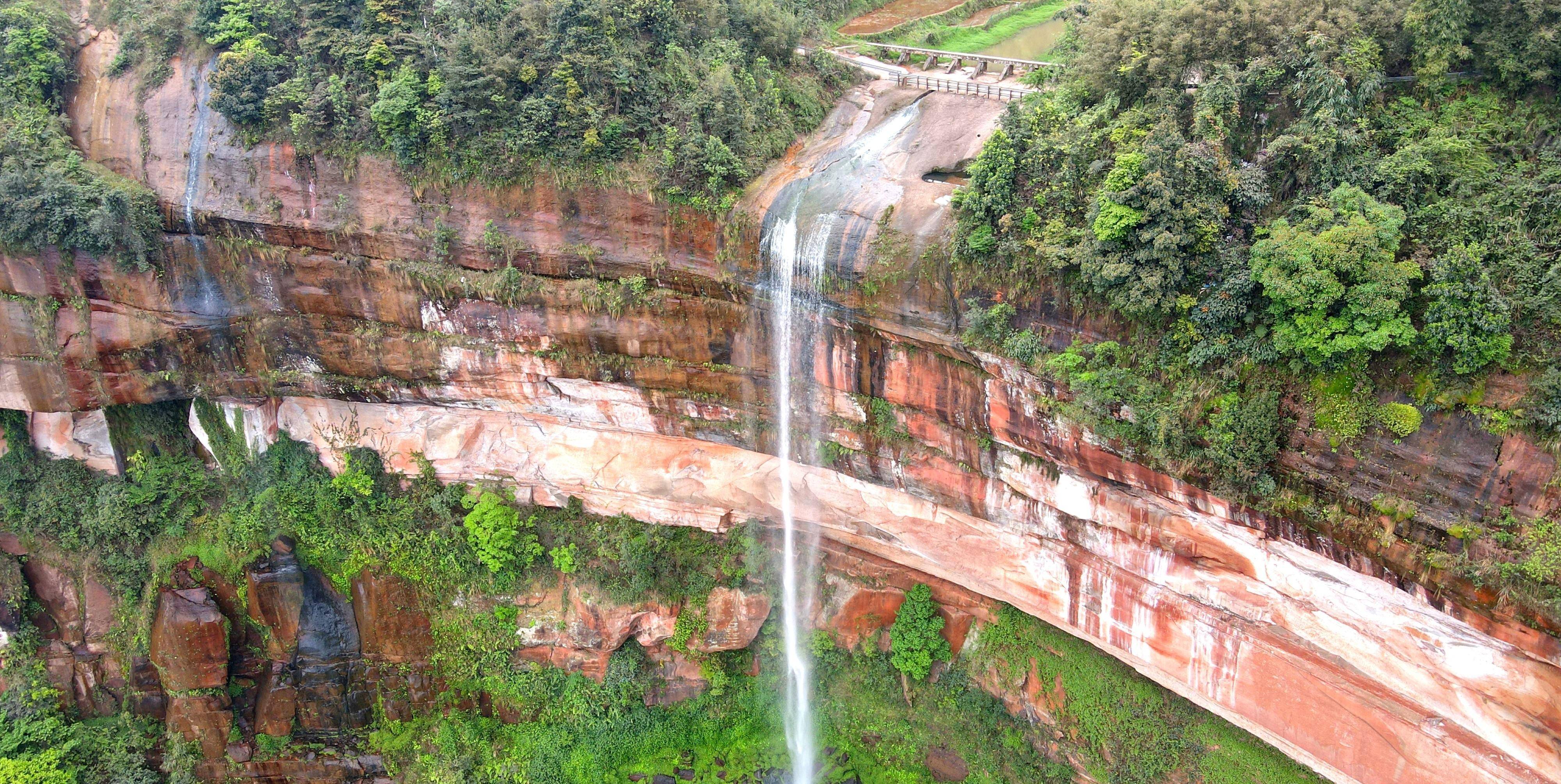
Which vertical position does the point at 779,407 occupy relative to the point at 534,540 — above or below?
above

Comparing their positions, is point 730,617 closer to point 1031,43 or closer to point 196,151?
point 196,151

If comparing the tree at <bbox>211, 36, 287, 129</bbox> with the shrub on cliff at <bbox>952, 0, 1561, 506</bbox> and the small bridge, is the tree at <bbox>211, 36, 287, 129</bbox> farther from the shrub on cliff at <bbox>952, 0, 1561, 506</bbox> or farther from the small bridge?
the shrub on cliff at <bbox>952, 0, 1561, 506</bbox>

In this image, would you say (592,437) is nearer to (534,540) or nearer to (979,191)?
(534,540)

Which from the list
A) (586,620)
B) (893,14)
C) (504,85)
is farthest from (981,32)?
(586,620)

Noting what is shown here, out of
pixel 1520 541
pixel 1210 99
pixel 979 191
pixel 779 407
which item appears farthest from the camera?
pixel 779 407

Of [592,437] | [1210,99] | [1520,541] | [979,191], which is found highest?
[1210,99]

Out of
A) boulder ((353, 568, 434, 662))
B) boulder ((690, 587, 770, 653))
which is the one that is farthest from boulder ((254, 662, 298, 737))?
boulder ((690, 587, 770, 653))

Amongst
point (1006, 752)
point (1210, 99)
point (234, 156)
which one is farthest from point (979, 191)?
point (234, 156)

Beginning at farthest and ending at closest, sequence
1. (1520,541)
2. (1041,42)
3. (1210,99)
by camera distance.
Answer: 1. (1041,42)
2. (1210,99)
3. (1520,541)
